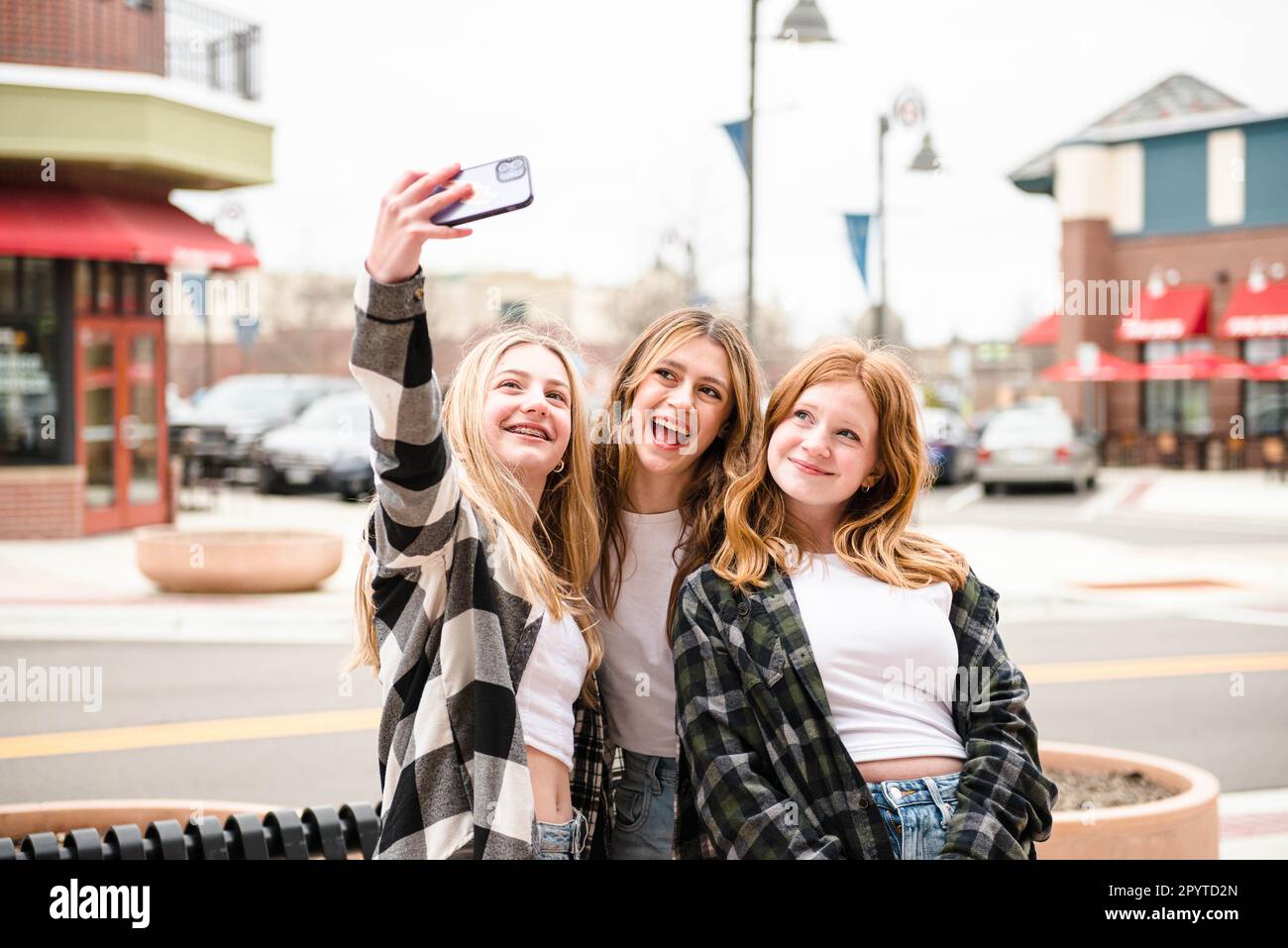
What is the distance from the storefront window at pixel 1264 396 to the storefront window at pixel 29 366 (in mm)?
25525

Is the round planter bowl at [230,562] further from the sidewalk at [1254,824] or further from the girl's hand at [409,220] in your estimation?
the girl's hand at [409,220]

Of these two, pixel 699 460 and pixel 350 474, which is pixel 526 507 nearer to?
pixel 699 460

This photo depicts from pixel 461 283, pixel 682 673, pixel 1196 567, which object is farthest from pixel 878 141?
pixel 461 283

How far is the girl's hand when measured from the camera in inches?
77.8

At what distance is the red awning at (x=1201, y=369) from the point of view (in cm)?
2811

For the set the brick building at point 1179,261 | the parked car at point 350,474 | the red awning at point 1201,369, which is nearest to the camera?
the parked car at point 350,474

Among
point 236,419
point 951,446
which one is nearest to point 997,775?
point 236,419

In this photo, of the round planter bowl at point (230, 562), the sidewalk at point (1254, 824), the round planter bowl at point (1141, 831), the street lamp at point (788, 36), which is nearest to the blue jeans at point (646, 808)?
the round planter bowl at point (1141, 831)

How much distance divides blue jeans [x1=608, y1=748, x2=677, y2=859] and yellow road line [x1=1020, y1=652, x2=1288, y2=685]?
657 cm

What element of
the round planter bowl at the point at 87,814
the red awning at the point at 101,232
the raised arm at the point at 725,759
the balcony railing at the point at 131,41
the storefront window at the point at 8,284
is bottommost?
the round planter bowl at the point at 87,814

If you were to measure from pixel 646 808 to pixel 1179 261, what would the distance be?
33.4 m

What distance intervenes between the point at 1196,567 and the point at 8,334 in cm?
1372
